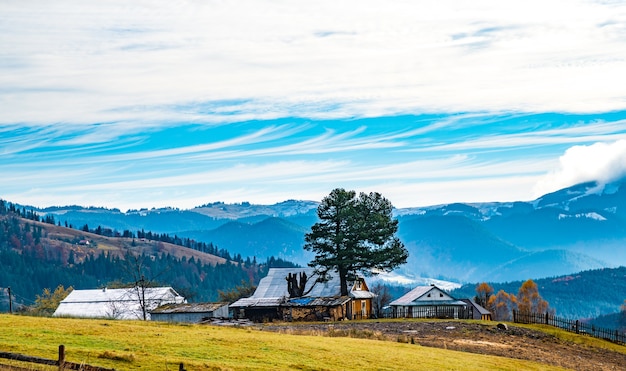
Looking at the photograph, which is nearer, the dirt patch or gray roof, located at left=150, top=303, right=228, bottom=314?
the dirt patch

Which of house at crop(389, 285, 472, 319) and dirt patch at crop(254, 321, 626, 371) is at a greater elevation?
house at crop(389, 285, 472, 319)

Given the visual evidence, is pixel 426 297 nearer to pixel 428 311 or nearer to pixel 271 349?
pixel 428 311

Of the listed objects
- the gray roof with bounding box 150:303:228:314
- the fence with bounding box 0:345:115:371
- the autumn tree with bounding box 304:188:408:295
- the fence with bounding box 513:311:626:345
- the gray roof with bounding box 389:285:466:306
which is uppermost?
the autumn tree with bounding box 304:188:408:295

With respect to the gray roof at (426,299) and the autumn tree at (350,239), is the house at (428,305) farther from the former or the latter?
the autumn tree at (350,239)

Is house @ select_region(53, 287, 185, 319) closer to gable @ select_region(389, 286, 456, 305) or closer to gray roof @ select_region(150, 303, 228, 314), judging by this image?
gray roof @ select_region(150, 303, 228, 314)

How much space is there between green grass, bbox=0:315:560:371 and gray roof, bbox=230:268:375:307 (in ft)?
196

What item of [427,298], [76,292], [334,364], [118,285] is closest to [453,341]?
[334,364]

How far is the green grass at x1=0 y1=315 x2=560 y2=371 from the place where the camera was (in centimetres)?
3866

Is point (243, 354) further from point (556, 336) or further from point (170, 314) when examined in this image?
point (170, 314)

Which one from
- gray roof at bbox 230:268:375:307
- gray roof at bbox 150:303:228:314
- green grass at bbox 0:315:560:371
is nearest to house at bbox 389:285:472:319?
gray roof at bbox 230:268:375:307

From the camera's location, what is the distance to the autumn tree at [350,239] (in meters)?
117

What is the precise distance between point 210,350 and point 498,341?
31.5m

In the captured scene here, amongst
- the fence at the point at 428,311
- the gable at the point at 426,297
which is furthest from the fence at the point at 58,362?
the gable at the point at 426,297

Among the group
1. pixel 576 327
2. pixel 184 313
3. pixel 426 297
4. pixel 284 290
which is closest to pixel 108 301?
pixel 184 313
